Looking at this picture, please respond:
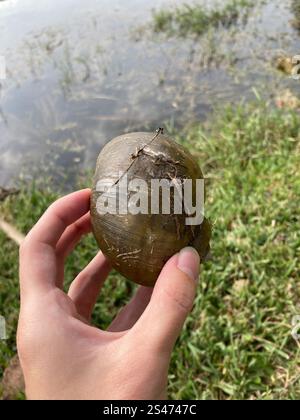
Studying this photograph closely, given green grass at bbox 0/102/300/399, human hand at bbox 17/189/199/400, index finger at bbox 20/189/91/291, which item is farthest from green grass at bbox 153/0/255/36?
human hand at bbox 17/189/199/400

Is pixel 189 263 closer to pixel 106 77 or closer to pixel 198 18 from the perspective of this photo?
pixel 106 77

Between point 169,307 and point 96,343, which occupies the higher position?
point 169,307

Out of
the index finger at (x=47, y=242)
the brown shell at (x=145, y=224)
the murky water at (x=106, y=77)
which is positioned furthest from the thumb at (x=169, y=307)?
the murky water at (x=106, y=77)

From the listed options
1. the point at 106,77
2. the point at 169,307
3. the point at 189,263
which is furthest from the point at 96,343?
the point at 106,77

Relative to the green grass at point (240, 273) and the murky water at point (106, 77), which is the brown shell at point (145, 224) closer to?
the green grass at point (240, 273)

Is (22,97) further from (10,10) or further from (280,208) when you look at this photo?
(280,208)
